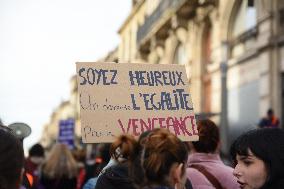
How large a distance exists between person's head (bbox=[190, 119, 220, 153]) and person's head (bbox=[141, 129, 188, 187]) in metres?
1.43

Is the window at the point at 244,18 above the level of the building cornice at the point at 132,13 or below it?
below

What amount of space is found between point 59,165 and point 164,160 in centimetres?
470

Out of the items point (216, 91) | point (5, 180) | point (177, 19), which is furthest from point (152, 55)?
point (5, 180)

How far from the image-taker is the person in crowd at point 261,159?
10.1 feet

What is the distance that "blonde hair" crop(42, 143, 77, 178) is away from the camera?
24.1 feet

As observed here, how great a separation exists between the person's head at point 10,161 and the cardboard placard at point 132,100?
1.61 metres

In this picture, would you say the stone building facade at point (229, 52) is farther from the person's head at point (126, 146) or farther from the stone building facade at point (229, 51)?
the person's head at point (126, 146)

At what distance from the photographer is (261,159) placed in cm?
314

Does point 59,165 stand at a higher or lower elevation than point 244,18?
lower

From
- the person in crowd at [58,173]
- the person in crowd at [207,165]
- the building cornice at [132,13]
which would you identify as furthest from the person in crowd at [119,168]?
the building cornice at [132,13]

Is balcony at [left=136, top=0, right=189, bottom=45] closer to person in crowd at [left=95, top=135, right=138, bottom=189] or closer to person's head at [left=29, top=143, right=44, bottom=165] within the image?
person's head at [left=29, top=143, right=44, bottom=165]

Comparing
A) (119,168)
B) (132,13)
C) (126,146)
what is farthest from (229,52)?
(132,13)

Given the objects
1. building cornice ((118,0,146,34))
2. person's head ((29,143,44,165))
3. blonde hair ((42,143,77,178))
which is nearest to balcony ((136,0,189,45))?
building cornice ((118,0,146,34))

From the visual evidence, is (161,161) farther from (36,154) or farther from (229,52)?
(229,52)
